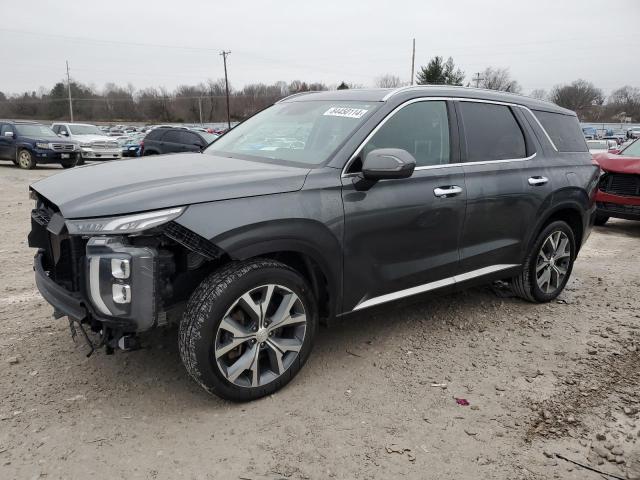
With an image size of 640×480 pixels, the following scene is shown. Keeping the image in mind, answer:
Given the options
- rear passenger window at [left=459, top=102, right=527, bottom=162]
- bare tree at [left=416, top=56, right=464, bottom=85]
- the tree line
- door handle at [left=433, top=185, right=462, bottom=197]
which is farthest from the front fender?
the tree line

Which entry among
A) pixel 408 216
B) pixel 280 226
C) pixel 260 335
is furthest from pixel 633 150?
pixel 260 335

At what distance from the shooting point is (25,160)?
16.6 meters

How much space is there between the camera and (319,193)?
9.74 feet

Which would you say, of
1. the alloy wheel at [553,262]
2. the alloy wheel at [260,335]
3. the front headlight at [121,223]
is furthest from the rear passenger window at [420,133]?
the alloy wheel at [553,262]

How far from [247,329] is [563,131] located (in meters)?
3.61

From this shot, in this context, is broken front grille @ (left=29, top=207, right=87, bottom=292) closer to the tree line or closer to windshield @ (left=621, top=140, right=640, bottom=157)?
windshield @ (left=621, top=140, right=640, bottom=157)

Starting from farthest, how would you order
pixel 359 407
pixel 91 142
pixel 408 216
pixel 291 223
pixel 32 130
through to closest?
pixel 91 142
pixel 32 130
pixel 408 216
pixel 359 407
pixel 291 223

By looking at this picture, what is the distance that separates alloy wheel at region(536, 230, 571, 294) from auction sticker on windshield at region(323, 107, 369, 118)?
2.24m

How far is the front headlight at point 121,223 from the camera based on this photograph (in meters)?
2.46

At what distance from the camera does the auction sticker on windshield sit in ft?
11.1

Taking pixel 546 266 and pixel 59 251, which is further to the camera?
pixel 546 266

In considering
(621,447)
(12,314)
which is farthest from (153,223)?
(621,447)

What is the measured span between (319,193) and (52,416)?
1923mm

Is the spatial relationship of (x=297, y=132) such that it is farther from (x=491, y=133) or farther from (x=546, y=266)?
(x=546, y=266)
